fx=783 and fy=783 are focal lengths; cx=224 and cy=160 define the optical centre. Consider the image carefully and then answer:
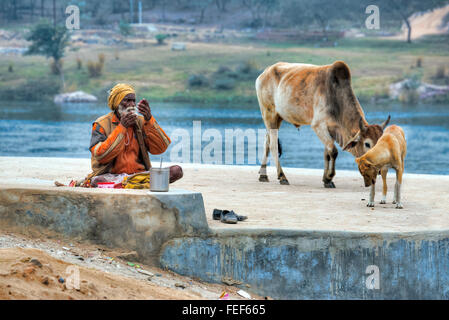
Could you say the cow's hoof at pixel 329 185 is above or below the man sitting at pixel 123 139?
below

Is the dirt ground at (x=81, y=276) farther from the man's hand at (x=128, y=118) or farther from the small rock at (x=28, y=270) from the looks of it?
the man's hand at (x=128, y=118)

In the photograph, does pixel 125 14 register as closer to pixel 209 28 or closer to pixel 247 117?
pixel 209 28

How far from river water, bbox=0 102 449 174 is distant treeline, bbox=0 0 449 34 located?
257 inches

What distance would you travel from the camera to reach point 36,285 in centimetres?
546

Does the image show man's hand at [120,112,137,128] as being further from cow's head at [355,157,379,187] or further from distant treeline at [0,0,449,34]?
distant treeline at [0,0,449,34]

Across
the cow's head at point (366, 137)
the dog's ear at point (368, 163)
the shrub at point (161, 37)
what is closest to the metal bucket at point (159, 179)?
the dog's ear at point (368, 163)

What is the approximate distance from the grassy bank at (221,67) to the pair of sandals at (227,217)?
44433 millimetres

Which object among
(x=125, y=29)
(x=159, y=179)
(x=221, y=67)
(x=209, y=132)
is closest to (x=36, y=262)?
(x=159, y=179)

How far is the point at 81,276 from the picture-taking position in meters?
5.81

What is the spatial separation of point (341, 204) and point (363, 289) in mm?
Answer: 1955

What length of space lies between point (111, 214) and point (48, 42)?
49.0 m

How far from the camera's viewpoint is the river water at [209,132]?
32869 mm

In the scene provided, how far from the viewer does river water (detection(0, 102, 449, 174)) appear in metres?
32.9
